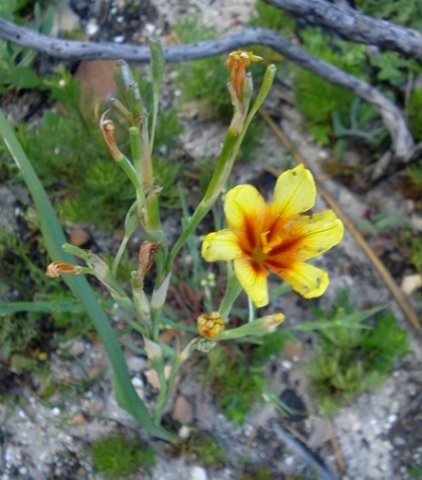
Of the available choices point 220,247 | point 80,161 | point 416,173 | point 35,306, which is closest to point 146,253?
point 220,247

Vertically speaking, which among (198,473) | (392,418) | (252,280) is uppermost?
(252,280)

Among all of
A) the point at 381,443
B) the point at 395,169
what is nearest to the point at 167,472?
the point at 381,443

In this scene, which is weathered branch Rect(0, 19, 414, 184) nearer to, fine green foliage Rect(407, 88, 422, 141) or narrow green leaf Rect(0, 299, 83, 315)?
fine green foliage Rect(407, 88, 422, 141)

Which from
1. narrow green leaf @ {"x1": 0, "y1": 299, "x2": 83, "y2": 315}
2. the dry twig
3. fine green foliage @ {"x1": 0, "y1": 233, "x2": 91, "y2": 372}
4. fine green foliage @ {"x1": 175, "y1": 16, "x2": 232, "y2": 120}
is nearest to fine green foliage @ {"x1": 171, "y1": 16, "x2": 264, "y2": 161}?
fine green foliage @ {"x1": 175, "y1": 16, "x2": 232, "y2": 120}

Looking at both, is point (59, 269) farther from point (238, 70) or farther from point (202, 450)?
point (202, 450)

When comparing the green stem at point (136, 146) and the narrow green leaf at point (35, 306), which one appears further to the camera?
the narrow green leaf at point (35, 306)

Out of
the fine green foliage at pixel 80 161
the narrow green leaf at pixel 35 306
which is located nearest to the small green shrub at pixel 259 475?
the narrow green leaf at pixel 35 306

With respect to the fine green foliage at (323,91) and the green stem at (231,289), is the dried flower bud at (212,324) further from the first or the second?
the fine green foliage at (323,91)
